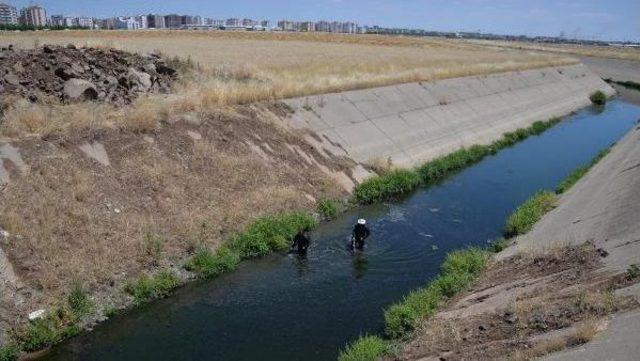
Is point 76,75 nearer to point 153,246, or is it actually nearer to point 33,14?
point 153,246

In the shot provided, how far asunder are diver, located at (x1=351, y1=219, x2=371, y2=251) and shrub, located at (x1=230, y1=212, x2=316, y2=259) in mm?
2225

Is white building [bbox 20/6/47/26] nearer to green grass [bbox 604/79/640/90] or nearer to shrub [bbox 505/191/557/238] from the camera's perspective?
green grass [bbox 604/79/640/90]

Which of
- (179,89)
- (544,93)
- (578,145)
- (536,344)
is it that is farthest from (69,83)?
(544,93)

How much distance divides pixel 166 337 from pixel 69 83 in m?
14.4

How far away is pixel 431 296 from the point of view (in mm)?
15234

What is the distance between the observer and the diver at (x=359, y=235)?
19.1m

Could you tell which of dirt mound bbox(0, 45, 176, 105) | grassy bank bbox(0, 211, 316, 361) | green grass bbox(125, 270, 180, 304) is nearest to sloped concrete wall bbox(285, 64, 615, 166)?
dirt mound bbox(0, 45, 176, 105)

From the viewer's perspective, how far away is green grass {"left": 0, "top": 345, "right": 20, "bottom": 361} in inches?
490

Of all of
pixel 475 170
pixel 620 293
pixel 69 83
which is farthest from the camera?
pixel 475 170

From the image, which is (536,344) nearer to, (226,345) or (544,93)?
(226,345)

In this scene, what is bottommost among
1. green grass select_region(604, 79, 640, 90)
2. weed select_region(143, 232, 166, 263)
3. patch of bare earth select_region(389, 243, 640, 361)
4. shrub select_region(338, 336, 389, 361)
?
green grass select_region(604, 79, 640, 90)

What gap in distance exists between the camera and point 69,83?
79.0 ft

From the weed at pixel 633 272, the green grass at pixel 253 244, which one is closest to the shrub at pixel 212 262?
the green grass at pixel 253 244

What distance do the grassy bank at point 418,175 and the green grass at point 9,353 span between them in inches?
603
